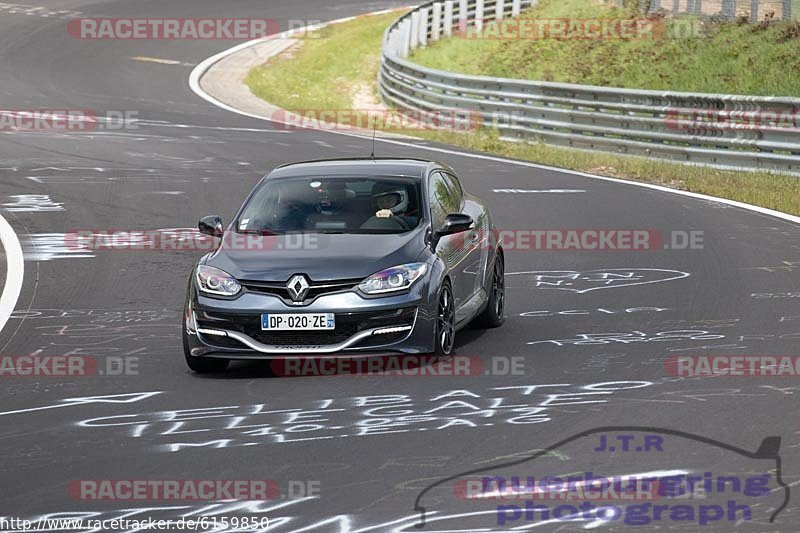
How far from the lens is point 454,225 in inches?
456

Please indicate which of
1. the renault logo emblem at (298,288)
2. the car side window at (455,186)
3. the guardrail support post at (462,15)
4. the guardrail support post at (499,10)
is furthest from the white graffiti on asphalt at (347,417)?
the guardrail support post at (499,10)

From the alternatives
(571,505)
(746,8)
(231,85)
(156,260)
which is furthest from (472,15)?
(571,505)

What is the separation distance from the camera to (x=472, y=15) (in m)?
43.0

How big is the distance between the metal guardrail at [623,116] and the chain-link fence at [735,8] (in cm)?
596

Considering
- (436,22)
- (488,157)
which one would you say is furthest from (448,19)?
A: (488,157)

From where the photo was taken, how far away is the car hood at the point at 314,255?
426 inches

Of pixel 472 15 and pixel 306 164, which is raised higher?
pixel 472 15

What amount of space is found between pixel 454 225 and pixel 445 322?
2.69 feet

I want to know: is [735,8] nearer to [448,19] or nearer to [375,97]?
[375,97]

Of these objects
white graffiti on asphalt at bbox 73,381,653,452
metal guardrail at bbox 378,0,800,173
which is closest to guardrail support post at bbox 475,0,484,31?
metal guardrail at bbox 378,0,800,173

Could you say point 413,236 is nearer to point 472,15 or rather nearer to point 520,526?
point 520,526

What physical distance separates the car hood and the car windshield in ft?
0.65

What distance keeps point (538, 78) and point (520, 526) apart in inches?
1164

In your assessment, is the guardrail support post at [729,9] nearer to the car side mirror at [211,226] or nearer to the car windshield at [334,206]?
the car windshield at [334,206]
